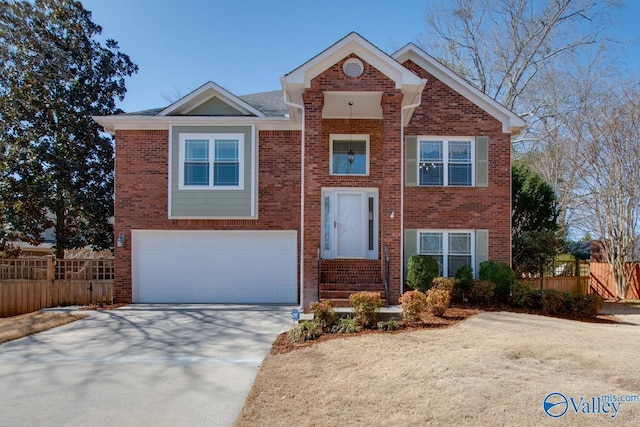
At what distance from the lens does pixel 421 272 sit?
1147 cm

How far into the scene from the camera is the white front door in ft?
43.2

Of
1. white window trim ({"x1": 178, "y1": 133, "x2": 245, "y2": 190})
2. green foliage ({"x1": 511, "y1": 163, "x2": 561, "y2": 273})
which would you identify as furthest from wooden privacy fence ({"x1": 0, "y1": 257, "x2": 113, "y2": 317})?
green foliage ({"x1": 511, "y1": 163, "x2": 561, "y2": 273})

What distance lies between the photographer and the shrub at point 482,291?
11.3 m

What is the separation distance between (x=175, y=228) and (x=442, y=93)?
891cm

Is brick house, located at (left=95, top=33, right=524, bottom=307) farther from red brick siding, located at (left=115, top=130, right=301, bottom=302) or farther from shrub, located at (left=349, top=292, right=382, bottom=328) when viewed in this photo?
shrub, located at (left=349, top=292, right=382, bottom=328)

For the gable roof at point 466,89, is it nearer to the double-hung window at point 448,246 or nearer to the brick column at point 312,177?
the double-hung window at point 448,246

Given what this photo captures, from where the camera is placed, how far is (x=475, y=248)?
13.2 meters

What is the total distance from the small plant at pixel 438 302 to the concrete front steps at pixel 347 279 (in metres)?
1.23

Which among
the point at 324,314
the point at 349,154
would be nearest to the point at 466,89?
the point at 349,154

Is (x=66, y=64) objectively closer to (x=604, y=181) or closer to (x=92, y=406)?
(x=92, y=406)

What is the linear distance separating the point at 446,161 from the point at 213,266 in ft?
25.0

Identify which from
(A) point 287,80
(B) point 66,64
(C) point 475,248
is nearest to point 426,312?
(C) point 475,248

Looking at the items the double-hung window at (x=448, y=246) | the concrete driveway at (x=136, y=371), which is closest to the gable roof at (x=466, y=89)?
the double-hung window at (x=448, y=246)

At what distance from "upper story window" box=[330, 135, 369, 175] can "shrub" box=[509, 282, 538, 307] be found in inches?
201
